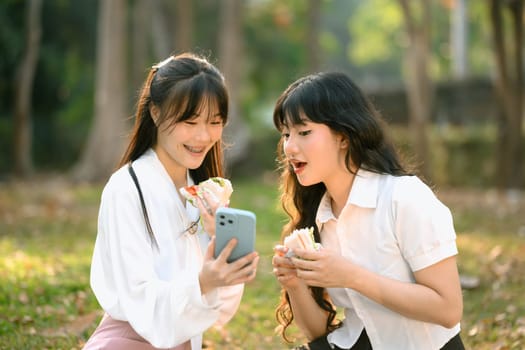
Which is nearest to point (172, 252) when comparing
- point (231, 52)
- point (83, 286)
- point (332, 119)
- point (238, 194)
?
point (332, 119)

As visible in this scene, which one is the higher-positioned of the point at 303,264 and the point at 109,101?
the point at 303,264

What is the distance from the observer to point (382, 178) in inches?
133

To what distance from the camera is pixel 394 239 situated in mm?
3252

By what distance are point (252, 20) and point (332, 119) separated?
22.9m

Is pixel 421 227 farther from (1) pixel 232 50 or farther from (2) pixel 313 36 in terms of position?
(1) pixel 232 50

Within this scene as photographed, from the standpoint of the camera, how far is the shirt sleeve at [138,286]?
300 cm

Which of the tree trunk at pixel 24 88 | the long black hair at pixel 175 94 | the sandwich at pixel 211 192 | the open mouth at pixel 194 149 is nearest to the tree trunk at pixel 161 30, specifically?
the tree trunk at pixel 24 88

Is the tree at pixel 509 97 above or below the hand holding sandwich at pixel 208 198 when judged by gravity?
below

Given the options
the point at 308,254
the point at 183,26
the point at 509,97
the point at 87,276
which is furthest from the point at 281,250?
the point at 183,26

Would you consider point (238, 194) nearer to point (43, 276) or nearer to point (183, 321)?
point (43, 276)

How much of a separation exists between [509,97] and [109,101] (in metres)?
8.41

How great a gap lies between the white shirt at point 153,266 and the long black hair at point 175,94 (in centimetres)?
10

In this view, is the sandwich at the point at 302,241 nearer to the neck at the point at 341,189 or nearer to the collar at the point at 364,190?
the collar at the point at 364,190

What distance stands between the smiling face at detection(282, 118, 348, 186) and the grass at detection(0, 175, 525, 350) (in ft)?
2.62
